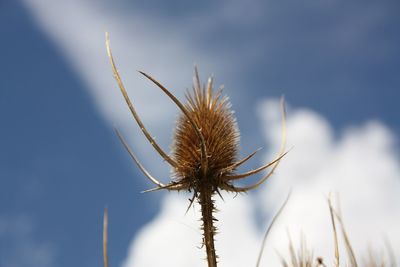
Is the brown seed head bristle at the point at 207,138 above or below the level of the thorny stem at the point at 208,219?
above

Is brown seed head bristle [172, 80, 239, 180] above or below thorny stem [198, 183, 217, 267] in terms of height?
above

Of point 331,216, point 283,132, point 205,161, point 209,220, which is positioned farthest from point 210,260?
point 283,132

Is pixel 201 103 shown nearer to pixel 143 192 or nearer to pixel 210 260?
pixel 143 192
